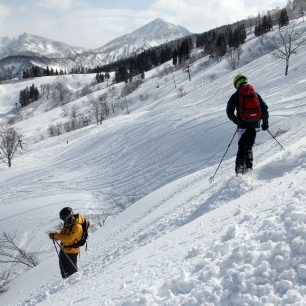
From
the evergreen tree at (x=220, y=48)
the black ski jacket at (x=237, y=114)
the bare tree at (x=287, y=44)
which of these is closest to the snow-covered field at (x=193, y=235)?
the black ski jacket at (x=237, y=114)

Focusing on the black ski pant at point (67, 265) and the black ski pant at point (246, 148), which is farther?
the black ski pant at point (246, 148)

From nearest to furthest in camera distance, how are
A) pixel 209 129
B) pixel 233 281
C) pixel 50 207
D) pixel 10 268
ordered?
1. pixel 233 281
2. pixel 10 268
3. pixel 50 207
4. pixel 209 129

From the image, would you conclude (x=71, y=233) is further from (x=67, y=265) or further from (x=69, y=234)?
(x=67, y=265)

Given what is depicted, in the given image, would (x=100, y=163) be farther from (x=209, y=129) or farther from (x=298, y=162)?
(x=298, y=162)

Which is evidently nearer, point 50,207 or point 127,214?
point 127,214

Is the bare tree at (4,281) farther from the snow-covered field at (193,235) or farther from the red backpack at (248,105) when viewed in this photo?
the red backpack at (248,105)

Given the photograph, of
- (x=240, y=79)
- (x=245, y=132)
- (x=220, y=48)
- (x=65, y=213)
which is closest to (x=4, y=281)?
(x=65, y=213)

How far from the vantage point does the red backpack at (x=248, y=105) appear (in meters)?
8.81

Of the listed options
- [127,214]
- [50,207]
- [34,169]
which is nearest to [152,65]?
[34,169]

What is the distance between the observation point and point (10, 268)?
73.3 ft

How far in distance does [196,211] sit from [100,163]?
27.9 meters

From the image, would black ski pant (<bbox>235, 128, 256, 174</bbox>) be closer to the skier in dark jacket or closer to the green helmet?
the skier in dark jacket

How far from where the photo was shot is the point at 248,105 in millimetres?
8930

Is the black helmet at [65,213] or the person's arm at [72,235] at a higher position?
the black helmet at [65,213]
